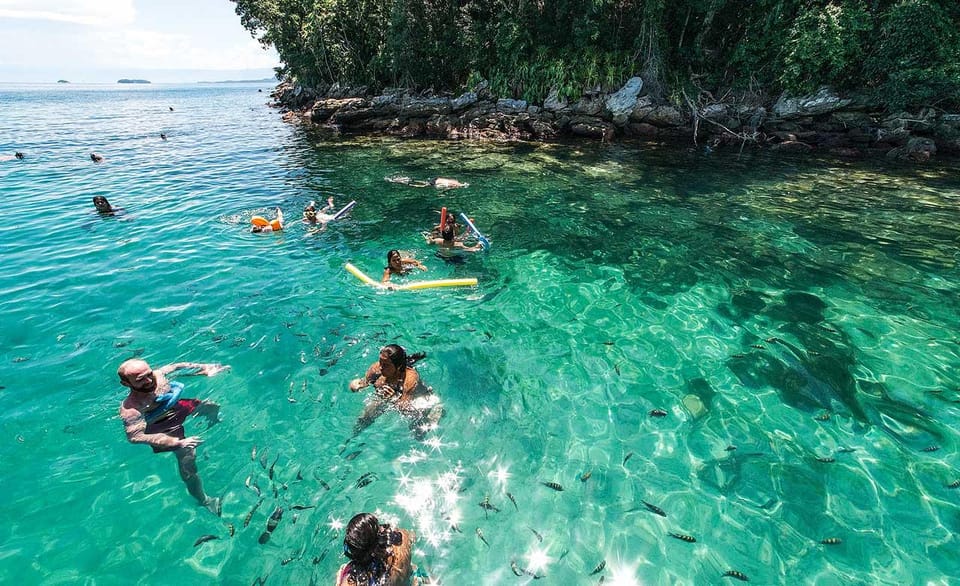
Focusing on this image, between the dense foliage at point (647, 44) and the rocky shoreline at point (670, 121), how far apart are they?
1.13 meters

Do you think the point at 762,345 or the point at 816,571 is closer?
the point at 816,571

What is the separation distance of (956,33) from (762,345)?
87.7ft

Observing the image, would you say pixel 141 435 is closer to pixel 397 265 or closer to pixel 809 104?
pixel 397 265

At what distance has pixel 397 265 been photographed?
10.9 metres

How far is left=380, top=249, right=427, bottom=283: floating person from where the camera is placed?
10.6 m

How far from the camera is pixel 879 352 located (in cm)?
809

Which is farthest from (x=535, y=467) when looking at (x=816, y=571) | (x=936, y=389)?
(x=936, y=389)

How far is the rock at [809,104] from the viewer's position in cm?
2447

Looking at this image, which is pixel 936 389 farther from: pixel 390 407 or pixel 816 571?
pixel 390 407

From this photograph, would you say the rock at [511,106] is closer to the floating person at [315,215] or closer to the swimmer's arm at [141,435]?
the floating person at [315,215]

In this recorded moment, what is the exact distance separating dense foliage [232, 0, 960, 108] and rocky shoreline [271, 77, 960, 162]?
1134 mm

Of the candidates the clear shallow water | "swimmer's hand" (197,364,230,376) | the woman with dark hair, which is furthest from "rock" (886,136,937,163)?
"swimmer's hand" (197,364,230,376)

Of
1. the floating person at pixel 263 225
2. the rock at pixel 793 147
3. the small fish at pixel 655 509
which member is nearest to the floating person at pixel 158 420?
the small fish at pixel 655 509

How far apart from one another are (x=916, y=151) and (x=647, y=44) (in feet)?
56.6
